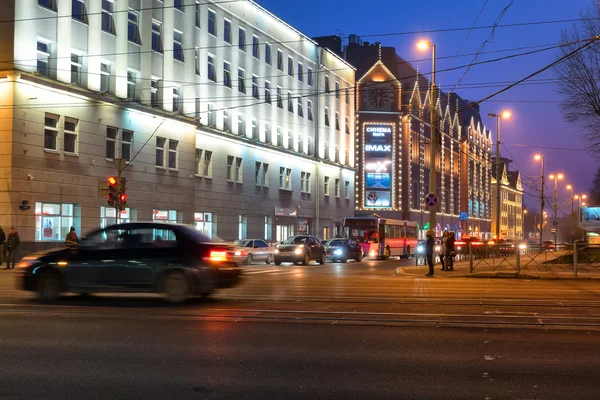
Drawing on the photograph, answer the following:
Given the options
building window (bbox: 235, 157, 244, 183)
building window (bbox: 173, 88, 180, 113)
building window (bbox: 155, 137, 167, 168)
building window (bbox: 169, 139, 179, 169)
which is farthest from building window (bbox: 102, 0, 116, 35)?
building window (bbox: 235, 157, 244, 183)

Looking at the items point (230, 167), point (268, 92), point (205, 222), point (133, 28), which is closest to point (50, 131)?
point (133, 28)

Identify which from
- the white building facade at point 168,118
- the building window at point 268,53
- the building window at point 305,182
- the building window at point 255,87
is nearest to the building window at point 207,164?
the white building facade at point 168,118

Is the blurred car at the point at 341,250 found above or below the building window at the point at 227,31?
below

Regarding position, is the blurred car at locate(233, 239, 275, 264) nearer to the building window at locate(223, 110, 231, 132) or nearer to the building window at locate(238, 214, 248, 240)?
the building window at locate(238, 214, 248, 240)

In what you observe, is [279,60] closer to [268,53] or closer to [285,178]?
[268,53]

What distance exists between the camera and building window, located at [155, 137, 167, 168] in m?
40.8

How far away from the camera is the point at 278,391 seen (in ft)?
21.7

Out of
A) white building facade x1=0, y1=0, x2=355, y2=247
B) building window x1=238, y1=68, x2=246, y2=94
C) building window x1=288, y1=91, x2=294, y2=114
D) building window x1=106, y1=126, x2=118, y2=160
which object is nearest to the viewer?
white building facade x1=0, y1=0, x2=355, y2=247

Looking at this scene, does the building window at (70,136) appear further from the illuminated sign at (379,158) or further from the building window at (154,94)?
the illuminated sign at (379,158)

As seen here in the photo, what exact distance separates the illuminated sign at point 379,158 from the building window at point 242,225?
2475 centimetres

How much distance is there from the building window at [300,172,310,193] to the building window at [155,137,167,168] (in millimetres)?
19881

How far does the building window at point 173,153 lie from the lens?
4209 centimetres

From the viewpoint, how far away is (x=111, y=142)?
37.2 metres

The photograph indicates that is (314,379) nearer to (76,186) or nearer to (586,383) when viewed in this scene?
(586,383)
